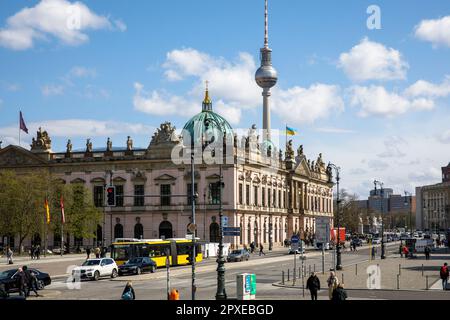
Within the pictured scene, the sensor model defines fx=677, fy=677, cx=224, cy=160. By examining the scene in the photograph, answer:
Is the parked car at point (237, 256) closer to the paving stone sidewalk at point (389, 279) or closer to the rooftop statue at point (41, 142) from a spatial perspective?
the paving stone sidewalk at point (389, 279)

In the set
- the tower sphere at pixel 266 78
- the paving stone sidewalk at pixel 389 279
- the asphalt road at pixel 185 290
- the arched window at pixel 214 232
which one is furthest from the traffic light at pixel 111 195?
the tower sphere at pixel 266 78

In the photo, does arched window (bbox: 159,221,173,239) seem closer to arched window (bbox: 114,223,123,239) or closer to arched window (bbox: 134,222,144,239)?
arched window (bbox: 134,222,144,239)

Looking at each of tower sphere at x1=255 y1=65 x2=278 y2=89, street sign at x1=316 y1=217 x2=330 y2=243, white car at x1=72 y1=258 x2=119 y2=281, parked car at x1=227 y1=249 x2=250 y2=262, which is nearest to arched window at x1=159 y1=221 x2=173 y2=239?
parked car at x1=227 y1=249 x2=250 y2=262

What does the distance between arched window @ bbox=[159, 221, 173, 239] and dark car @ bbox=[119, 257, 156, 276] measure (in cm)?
4820

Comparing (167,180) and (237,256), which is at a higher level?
(167,180)

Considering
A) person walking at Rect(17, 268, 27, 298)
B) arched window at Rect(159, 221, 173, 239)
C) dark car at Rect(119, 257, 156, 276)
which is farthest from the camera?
arched window at Rect(159, 221, 173, 239)

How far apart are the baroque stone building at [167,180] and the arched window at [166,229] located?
0.51 feet

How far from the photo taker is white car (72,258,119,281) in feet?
163

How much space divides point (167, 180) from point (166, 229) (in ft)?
25.4

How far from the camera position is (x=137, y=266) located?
54375 mm

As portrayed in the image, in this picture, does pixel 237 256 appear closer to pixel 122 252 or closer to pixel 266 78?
pixel 122 252

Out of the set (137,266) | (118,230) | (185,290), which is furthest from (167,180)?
(185,290)

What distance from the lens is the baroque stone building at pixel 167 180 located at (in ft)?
338

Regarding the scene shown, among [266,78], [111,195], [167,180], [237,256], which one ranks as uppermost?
[266,78]
